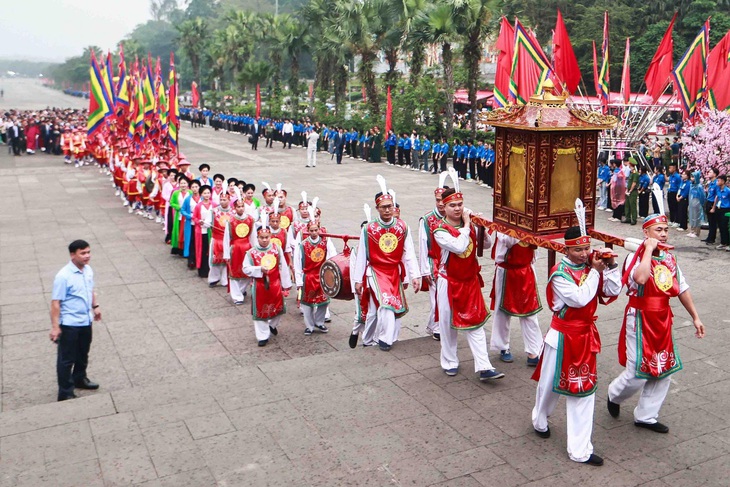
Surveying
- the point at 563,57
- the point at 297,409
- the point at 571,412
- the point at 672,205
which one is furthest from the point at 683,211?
the point at 297,409

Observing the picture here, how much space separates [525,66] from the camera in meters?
18.5

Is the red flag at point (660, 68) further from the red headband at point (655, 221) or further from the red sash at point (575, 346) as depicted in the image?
the red sash at point (575, 346)

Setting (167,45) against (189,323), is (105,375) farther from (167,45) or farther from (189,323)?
(167,45)

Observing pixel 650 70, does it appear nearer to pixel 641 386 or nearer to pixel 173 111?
pixel 173 111

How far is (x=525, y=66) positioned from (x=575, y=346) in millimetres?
14220

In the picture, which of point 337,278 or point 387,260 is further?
point 337,278

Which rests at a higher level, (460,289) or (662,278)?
(662,278)

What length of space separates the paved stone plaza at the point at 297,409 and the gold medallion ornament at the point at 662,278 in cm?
116

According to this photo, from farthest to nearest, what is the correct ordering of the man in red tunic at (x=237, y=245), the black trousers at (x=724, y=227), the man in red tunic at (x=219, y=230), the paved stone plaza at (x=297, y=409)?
the black trousers at (x=724, y=227), the man in red tunic at (x=219, y=230), the man in red tunic at (x=237, y=245), the paved stone plaza at (x=297, y=409)

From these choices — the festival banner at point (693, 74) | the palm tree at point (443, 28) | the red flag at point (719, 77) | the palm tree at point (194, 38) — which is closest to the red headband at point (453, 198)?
the red flag at point (719, 77)

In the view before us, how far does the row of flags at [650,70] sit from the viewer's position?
16.0 m

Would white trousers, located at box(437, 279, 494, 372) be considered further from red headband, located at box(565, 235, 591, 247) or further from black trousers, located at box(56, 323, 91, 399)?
black trousers, located at box(56, 323, 91, 399)

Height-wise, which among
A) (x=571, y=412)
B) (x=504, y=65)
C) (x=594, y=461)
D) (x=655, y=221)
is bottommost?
(x=594, y=461)

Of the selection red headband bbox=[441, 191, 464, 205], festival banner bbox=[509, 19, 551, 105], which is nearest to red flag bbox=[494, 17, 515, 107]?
festival banner bbox=[509, 19, 551, 105]
